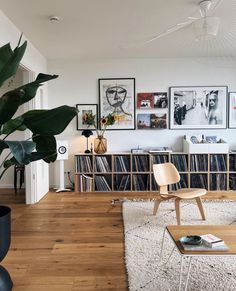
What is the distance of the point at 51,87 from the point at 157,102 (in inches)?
80.5

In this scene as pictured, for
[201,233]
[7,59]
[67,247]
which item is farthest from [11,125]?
[201,233]

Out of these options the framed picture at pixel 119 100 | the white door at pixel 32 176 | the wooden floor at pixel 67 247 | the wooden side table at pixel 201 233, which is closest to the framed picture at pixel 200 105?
the framed picture at pixel 119 100

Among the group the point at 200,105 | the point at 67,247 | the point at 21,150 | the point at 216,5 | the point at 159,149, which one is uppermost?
the point at 216,5

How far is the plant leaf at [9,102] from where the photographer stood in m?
1.63

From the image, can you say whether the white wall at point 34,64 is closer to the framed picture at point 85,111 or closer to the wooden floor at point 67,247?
the wooden floor at point 67,247

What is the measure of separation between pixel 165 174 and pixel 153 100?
72.6 inches

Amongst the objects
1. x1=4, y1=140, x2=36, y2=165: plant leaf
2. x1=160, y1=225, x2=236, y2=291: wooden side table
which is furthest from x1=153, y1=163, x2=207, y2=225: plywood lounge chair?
x1=4, y1=140, x2=36, y2=165: plant leaf

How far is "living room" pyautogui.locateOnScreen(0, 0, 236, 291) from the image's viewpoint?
255 centimetres

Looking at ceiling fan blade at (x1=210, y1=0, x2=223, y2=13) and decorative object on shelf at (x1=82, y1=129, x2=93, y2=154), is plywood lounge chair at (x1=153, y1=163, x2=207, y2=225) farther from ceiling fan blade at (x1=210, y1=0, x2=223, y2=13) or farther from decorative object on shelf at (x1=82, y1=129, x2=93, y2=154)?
ceiling fan blade at (x1=210, y1=0, x2=223, y2=13)

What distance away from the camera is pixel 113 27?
3588 mm

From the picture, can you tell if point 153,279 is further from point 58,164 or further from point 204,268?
point 58,164

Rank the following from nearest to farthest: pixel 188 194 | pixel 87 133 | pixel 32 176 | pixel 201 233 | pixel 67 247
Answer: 1. pixel 201 233
2. pixel 67 247
3. pixel 188 194
4. pixel 32 176
5. pixel 87 133

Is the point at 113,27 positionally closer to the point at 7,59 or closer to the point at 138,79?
the point at 138,79

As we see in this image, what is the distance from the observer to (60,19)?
10.9 feet
